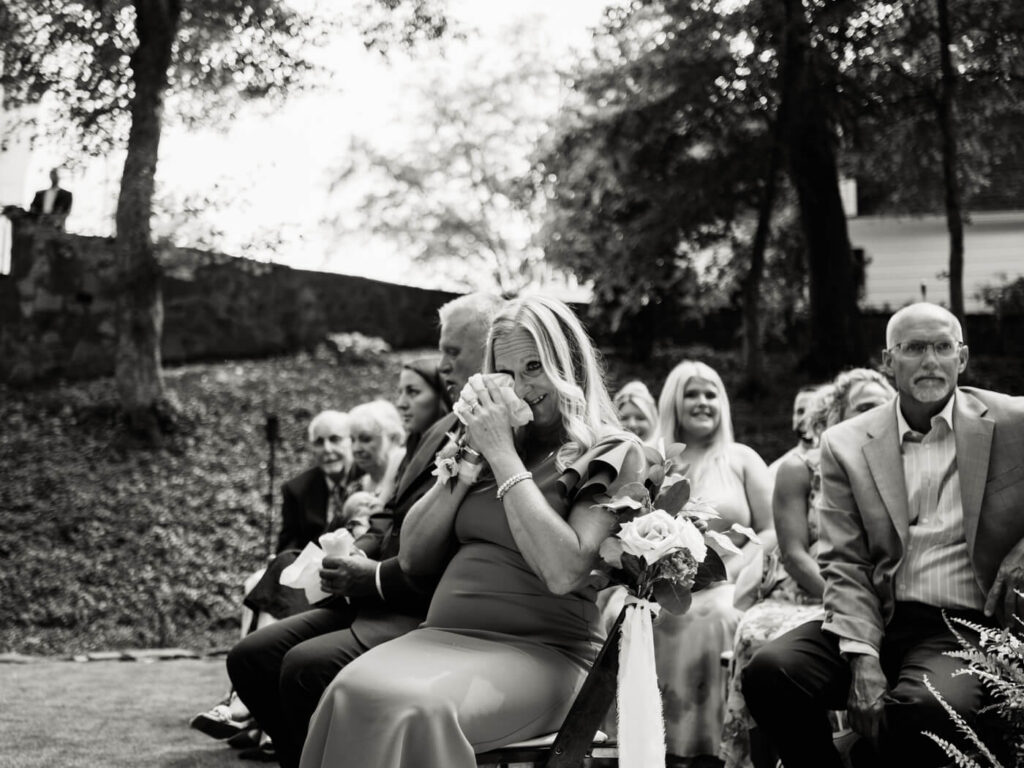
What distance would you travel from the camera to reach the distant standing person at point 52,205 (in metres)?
15.4

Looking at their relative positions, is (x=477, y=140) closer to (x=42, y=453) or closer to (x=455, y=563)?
(x=42, y=453)

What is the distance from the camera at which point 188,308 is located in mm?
17094

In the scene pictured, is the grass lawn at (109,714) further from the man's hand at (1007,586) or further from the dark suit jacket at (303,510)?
the man's hand at (1007,586)

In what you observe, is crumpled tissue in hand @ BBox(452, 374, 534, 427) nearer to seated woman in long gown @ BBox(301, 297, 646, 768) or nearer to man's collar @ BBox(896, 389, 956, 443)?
seated woman in long gown @ BBox(301, 297, 646, 768)

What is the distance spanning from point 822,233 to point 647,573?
1246 centimetres

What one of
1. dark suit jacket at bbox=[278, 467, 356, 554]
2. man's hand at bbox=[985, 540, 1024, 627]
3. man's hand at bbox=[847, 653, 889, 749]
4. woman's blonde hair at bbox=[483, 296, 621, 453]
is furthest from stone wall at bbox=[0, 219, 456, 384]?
man's hand at bbox=[985, 540, 1024, 627]

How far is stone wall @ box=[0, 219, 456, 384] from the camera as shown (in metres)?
15.3

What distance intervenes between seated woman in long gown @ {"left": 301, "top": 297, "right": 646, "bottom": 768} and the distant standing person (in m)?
13.3

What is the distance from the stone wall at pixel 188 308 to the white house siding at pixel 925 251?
10.9 meters

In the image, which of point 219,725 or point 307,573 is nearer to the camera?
point 307,573

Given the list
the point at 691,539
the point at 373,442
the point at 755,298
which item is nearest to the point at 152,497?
the point at 373,442

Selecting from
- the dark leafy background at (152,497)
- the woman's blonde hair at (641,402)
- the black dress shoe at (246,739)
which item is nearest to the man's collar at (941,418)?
the woman's blonde hair at (641,402)

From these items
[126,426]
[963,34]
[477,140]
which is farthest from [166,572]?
[477,140]

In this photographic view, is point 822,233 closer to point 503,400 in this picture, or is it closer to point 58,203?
point 58,203
